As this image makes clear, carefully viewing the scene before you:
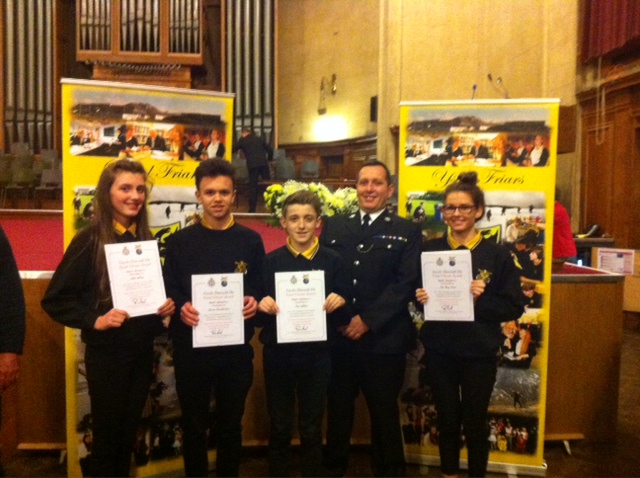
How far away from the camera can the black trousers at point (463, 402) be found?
232 centimetres

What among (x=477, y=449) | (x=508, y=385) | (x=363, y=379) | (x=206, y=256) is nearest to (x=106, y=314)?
(x=206, y=256)

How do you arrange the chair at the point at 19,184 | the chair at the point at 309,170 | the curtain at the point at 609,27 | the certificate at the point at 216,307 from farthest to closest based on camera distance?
the chair at the point at 309,170 → the chair at the point at 19,184 → the curtain at the point at 609,27 → the certificate at the point at 216,307

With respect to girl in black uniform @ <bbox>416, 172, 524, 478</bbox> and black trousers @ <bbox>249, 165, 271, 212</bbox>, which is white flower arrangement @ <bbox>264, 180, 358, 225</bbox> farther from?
black trousers @ <bbox>249, 165, 271, 212</bbox>

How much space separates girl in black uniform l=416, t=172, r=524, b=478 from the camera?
2314 millimetres

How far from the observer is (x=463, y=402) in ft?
7.73

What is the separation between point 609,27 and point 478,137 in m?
4.78

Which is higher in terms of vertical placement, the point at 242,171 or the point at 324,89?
the point at 324,89

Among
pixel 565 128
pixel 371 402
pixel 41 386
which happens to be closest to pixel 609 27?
pixel 565 128

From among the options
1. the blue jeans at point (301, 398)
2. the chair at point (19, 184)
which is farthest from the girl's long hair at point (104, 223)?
the chair at point (19, 184)

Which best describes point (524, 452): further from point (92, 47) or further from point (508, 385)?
point (92, 47)

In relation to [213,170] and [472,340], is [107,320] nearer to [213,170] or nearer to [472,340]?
[213,170]

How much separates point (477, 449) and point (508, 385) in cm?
67

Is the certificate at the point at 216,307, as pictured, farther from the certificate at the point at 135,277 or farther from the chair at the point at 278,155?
the chair at the point at 278,155

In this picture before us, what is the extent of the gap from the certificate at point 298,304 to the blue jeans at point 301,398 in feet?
0.35
